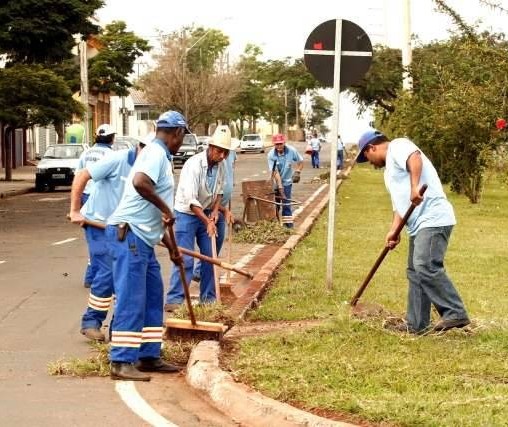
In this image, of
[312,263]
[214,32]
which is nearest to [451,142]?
[312,263]

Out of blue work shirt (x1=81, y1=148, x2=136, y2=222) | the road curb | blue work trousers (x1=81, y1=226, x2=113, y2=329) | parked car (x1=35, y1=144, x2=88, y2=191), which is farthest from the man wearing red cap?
parked car (x1=35, y1=144, x2=88, y2=191)

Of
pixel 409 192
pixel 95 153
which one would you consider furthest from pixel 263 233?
pixel 409 192

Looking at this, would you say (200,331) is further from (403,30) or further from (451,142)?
(403,30)

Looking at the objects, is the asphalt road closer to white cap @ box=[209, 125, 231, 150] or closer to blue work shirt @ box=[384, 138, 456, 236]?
white cap @ box=[209, 125, 231, 150]

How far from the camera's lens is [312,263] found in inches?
535

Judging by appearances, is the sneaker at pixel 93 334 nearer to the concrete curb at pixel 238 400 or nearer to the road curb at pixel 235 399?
the road curb at pixel 235 399

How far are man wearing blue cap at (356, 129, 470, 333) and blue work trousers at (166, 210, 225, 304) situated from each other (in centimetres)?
225

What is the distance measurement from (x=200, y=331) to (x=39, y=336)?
1.68 metres

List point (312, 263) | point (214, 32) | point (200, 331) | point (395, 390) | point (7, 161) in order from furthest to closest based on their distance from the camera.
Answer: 1. point (214, 32)
2. point (7, 161)
3. point (312, 263)
4. point (200, 331)
5. point (395, 390)

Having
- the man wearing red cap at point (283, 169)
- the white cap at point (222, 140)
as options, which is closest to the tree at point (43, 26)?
the man wearing red cap at point (283, 169)

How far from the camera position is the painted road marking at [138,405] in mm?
6297

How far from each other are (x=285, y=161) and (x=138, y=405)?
38.4ft

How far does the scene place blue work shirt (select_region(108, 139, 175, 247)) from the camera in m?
7.36

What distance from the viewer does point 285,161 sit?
1812 centimetres
